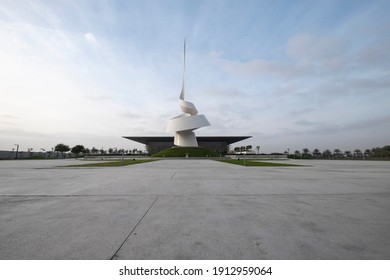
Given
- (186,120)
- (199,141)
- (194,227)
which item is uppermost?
(186,120)

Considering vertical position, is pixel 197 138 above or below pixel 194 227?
above

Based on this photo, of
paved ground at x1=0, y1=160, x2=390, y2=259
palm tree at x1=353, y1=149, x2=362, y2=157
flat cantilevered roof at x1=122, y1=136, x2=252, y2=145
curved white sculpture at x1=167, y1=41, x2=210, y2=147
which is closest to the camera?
paved ground at x1=0, y1=160, x2=390, y2=259

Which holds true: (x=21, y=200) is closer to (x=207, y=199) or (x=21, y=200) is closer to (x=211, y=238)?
(x=207, y=199)

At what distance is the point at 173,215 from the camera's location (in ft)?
15.0

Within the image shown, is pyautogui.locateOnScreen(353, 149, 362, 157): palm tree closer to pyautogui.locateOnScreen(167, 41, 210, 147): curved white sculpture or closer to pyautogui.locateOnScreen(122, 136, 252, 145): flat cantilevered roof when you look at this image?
pyautogui.locateOnScreen(122, 136, 252, 145): flat cantilevered roof

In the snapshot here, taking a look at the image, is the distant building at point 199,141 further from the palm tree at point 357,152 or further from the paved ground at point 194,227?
the paved ground at point 194,227

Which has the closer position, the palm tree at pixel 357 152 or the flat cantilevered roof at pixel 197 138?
the palm tree at pixel 357 152

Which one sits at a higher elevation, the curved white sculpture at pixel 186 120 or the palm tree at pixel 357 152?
the curved white sculpture at pixel 186 120

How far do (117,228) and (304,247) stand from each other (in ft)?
10.7

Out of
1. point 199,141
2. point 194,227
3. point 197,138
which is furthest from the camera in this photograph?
point 199,141

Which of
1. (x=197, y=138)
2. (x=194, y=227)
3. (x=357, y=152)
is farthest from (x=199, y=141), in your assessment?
(x=194, y=227)

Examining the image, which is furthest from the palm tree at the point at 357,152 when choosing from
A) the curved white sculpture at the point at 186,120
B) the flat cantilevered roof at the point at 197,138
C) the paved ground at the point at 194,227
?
the paved ground at the point at 194,227

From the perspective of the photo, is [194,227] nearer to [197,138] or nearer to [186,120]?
[186,120]

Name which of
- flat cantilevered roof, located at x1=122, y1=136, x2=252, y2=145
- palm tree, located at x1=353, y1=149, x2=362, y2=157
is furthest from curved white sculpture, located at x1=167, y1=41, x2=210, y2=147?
palm tree, located at x1=353, y1=149, x2=362, y2=157
